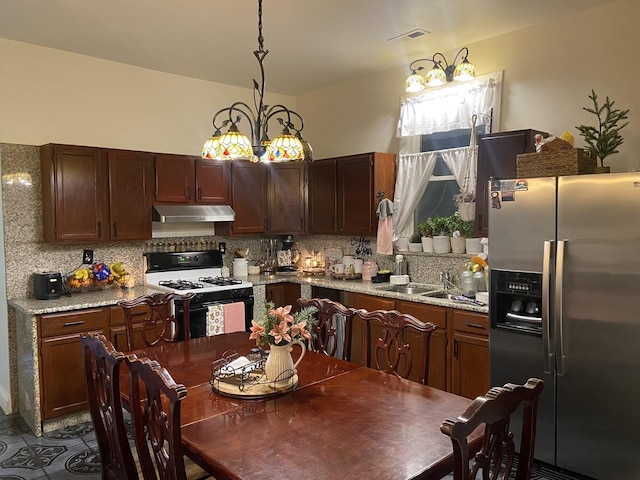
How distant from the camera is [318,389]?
2215 millimetres

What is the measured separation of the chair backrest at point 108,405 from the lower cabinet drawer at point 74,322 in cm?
168

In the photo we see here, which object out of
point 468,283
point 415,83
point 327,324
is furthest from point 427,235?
point 327,324

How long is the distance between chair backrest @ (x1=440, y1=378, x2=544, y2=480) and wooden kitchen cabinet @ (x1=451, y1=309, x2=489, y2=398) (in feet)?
6.43

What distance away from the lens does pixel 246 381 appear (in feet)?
7.31

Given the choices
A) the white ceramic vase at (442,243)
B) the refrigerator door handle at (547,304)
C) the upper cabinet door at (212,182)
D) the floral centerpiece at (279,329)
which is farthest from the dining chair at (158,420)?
the upper cabinet door at (212,182)

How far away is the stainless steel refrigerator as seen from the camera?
2.65 m

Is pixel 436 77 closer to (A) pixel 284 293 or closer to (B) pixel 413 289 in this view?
(B) pixel 413 289

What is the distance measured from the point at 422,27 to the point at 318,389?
280 centimetres

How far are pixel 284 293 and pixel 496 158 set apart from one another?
251 centimetres

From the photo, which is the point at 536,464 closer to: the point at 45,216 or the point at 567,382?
the point at 567,382

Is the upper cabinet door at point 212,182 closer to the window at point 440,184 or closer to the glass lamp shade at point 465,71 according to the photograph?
the window at point 440,184

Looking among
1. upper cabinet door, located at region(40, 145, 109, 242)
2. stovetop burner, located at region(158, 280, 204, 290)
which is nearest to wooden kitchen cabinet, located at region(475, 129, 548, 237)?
stovetop burner, located at region(158, 280, 204, 290)

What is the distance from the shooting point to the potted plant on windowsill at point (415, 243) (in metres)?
4.55

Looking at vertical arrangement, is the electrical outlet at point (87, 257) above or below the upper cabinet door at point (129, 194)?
below
